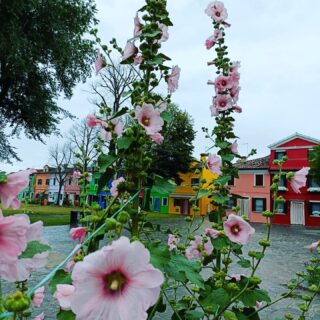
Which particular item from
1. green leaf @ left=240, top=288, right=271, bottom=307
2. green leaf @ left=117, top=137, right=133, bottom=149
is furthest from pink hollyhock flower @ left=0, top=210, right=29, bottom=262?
green leaf @ left=240, top=288, right=271, bottom=307

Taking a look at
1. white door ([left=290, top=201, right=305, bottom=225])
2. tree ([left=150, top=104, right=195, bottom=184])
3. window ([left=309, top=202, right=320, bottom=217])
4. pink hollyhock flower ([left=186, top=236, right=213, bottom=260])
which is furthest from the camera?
tree ([left=150, top=104, right=195, bottom=184])

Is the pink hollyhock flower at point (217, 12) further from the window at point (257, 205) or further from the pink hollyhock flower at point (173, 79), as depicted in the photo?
the window at point (257, 205)

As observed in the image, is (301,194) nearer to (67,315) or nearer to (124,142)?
(124,142)

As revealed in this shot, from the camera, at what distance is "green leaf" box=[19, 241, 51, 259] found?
2.08ft

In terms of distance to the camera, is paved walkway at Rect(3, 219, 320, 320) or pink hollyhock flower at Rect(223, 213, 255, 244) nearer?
pink hollyhock flower at Rect(223, 213, 255, 244)

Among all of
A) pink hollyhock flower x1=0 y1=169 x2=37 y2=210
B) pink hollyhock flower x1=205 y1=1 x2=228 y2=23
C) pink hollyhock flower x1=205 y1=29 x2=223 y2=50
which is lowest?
pink hollyhock flower x1=0 y1=169 x2=37 y2=210

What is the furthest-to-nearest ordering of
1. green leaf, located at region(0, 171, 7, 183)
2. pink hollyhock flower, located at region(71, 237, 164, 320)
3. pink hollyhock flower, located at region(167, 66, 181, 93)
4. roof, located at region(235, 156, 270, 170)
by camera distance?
roof, located at region(235, 156, 270, 170) → pink hollyhock flower, located at region(167, 66, 181, 93) → green leaf, located at region(0, 171, 7, 183) → pink hollyhock flower, located at region(71, 237, 164, 320)

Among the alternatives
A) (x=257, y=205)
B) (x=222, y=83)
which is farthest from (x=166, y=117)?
(x=257, y=205)

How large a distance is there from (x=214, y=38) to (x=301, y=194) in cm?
2376

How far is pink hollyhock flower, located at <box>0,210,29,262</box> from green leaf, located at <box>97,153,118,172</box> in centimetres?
59

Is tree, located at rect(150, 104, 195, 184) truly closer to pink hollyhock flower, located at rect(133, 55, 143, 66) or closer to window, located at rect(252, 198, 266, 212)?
window, located at rect(252, 198, 266, 212)

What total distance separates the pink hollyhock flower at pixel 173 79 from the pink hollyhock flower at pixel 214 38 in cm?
72

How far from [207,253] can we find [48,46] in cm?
1226

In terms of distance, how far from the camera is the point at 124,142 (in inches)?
41.4
